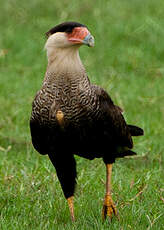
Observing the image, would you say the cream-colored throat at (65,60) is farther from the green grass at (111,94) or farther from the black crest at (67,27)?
the green grass at (111,94)

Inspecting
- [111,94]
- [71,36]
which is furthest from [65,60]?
[111,94]

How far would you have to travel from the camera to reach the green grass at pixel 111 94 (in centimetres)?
438

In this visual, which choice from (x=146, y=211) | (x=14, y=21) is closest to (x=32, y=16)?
(x=14, y=21)

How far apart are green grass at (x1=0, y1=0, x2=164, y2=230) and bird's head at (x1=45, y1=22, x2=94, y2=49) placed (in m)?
1.25

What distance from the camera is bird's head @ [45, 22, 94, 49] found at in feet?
12.3

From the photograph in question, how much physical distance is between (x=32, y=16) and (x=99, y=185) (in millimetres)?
6752

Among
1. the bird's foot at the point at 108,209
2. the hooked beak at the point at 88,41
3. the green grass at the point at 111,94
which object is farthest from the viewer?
the green grass at the point at 111,94

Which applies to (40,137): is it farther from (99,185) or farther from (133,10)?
(133,10)

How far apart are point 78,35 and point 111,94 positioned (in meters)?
4.15

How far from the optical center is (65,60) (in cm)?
387

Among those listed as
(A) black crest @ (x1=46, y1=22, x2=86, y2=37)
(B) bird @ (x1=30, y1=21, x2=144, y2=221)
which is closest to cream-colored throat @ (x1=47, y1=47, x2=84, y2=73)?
(B) bird @ (x1=30, y1=21, x2=144, y2=221)

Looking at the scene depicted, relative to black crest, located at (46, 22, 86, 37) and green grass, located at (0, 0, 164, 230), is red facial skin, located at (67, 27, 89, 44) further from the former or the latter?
green grass, located at (0, 0, 164, 230)

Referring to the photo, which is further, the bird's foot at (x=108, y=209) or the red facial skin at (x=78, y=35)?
the bird's foot at (x=108, y=209)

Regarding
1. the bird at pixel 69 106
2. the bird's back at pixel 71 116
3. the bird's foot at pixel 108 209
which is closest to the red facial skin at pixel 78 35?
the bird at pixel 69 106
